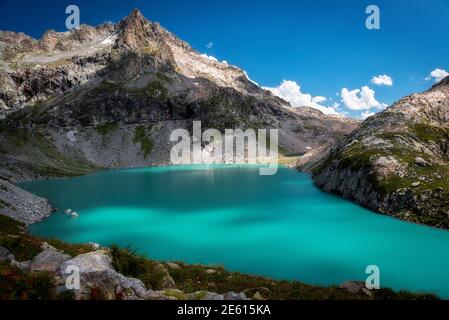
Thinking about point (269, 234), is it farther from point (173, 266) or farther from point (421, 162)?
point (421, 162)

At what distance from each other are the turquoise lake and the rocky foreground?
731cm

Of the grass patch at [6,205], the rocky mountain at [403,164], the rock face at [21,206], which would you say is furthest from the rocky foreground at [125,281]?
the rocky mountain at [403,164]

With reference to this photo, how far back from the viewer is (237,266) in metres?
38.5

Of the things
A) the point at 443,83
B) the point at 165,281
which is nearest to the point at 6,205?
the point at 165,281

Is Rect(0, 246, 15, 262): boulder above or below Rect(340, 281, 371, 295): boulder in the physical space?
above

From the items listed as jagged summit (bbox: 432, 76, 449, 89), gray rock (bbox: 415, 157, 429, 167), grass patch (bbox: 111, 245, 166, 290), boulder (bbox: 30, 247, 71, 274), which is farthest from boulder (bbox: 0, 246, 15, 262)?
jagged summit (bbox: 432, 76, 449, 89)

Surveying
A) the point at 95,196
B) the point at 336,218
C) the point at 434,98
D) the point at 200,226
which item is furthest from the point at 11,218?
the point at 434,98

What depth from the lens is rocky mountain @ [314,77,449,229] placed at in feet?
198

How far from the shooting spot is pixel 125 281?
1952 cm

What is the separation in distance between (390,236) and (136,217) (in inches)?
1622

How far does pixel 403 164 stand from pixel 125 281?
220 feet

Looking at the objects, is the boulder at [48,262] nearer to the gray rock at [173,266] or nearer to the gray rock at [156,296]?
the gray rock at [156,296]

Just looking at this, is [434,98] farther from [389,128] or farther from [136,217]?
[136,217]

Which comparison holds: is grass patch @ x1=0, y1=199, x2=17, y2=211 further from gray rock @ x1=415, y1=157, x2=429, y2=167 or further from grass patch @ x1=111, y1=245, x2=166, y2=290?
gray rock @ x1=415, y1=157, x2=429, y2=167
